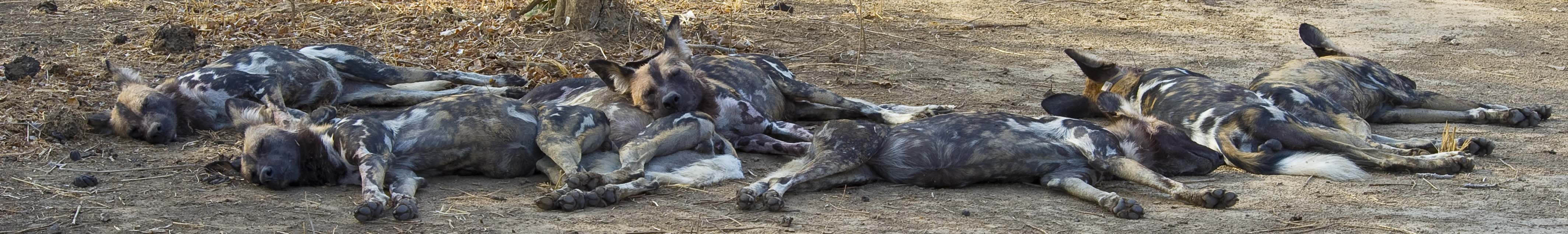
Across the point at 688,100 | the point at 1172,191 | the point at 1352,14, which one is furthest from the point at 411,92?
the point at 1352,14

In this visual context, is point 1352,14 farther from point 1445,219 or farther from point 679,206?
point 679,206

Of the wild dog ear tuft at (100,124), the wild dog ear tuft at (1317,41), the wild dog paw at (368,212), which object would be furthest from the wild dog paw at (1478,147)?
the wild dog ear tuft at (100,124)

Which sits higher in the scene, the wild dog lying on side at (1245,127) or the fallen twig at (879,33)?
the wild dog lying on side at (1245,127)

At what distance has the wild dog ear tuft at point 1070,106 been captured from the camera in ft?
19.4

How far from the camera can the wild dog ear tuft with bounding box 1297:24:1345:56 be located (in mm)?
6789

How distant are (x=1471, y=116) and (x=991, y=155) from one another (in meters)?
2.77

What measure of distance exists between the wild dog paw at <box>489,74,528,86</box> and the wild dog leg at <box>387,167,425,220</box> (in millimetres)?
2217

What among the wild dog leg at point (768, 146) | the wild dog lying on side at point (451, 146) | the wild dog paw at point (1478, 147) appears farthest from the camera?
the wild dog leg at point (768, 146)

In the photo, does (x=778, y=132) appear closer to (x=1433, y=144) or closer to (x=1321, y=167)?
(x=1321, y=167)

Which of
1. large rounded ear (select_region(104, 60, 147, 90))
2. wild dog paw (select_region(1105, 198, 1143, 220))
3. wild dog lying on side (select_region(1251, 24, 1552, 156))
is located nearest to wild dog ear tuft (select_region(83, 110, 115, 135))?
large rounded ear (select_region(104, 60, 147, 90))

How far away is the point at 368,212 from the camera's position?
3902 mm

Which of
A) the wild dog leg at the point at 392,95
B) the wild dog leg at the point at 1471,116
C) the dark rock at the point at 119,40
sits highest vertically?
the wild dog leg at the point at 1471,116

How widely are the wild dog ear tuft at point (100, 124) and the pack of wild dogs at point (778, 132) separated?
47mm

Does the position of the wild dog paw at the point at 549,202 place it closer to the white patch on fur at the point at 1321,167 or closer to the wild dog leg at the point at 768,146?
the wild dog leg at the point at 768,146
